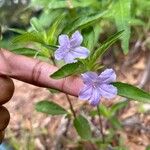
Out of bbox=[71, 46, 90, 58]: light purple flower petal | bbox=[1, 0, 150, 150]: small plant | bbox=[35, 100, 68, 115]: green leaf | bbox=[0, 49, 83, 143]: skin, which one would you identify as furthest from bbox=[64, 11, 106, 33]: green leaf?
bbox=[35, 100, 68, 115]: green leaf

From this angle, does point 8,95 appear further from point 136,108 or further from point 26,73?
point 136,108

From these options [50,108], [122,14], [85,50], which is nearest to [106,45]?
[85,50]

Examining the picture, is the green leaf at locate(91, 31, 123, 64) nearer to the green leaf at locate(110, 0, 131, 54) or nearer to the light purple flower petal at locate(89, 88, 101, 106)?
the light purple flower petal at locate(89, 88, 101, 106)

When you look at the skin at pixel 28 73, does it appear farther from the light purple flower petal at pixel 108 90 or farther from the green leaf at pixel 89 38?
the green leaf at pixel 89 38

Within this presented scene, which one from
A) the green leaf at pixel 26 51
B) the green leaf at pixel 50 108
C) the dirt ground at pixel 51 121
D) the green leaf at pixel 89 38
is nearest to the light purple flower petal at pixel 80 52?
the green leaf at pixel 89 38

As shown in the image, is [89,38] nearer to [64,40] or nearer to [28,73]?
[64,40]

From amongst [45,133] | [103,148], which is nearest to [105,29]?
[45,133]
